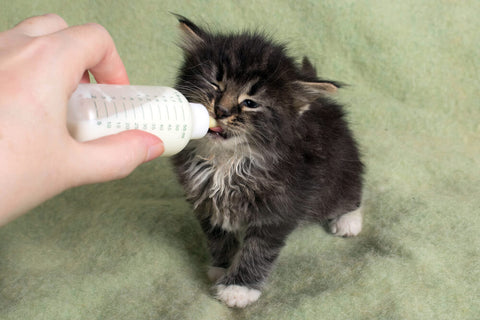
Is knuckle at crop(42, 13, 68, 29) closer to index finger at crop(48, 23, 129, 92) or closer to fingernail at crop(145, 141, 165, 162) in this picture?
index finger at crop(48, 23, 129, 92)

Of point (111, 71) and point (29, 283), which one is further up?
point (111, 71)

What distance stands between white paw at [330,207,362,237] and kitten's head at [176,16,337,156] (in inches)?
23.8

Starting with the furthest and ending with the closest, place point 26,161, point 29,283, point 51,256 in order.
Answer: point 51,256 < point 29,283 < point 26,161

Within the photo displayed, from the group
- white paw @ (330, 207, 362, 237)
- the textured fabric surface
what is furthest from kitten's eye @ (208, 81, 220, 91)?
white paw @ (330, 207, 362, 237)

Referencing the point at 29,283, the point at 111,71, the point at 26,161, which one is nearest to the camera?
the point at 26,161

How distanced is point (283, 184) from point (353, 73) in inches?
54.6

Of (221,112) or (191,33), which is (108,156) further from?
(191,33)

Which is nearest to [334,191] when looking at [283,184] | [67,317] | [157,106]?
[283,184]

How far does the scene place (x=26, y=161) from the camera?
0.79 metres

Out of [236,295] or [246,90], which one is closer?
[246,90]

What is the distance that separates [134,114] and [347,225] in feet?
3.54

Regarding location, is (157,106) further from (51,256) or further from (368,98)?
(368,98)

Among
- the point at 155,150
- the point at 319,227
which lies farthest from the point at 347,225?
the point at 155,150

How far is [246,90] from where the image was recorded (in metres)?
1.28
